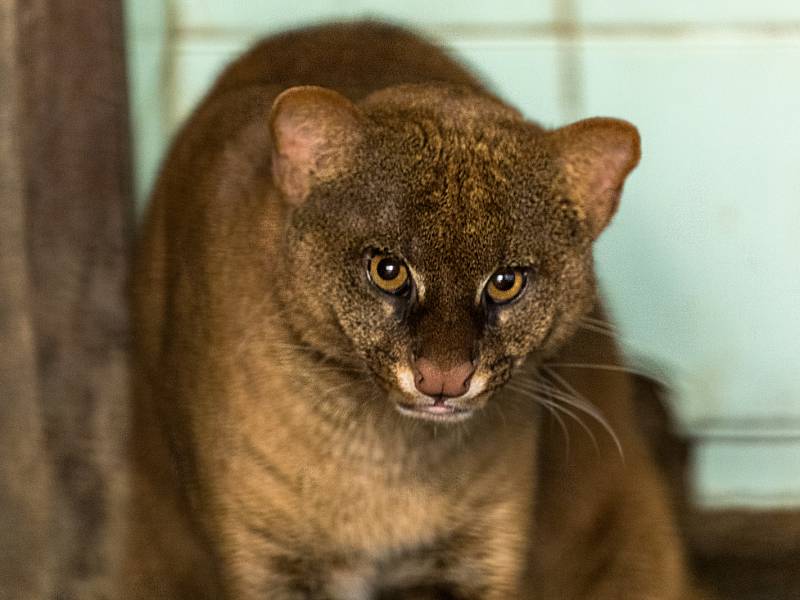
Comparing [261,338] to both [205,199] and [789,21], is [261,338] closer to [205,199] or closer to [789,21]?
[205,199]

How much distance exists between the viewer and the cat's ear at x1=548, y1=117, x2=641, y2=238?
2176mm

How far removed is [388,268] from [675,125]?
4.55 ft

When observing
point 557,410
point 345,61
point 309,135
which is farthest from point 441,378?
point 345,61

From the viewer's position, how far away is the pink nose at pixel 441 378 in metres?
1.98

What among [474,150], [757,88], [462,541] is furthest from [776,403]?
[474,150]

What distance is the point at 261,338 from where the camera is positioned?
2.32 metres

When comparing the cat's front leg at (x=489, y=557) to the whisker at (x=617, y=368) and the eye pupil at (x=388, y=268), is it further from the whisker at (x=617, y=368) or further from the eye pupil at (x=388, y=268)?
the eye pupil at (x=388, y=268)

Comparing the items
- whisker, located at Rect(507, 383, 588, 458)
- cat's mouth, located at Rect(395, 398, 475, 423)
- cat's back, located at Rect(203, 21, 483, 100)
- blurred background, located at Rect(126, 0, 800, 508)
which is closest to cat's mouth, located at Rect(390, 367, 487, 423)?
cat's mouth, located at Rect(395, 398, 475, 423)

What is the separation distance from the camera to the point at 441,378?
1985mm

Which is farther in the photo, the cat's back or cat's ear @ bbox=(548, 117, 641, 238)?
the cat's back

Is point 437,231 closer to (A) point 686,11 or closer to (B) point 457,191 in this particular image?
(B) point 457,191

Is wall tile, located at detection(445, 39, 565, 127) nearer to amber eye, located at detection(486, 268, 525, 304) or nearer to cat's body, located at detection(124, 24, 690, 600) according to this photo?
cat's body, located at detection(124, 24, 690, 600)

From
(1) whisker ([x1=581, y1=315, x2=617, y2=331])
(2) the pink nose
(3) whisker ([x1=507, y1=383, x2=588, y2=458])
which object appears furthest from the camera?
(1) whisker ([x1=581, y1=315, x2=617, y2=331])

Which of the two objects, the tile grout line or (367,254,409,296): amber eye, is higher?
the tile grout line
